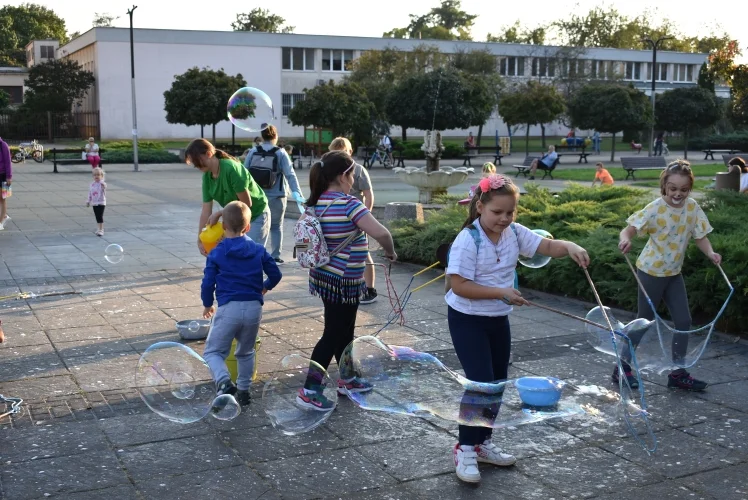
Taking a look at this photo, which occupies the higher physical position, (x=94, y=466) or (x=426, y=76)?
(x=426, y=76)

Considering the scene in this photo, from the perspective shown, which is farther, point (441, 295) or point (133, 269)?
point (133, 269)

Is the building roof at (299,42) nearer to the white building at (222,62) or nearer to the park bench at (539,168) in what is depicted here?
the white building at (222,62)

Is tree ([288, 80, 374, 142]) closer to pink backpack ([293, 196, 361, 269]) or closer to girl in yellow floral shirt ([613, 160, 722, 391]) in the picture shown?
girl in yellow floral shirt ([613, 160, 722, 391])

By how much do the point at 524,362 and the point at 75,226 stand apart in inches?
437

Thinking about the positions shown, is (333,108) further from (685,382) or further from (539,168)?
(685,382)

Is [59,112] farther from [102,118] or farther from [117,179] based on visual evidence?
[117,179]

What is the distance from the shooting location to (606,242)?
8.60 metres

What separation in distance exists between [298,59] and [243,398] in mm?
57706

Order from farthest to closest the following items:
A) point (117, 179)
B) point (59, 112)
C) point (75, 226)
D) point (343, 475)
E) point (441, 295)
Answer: point (59, 112), point (117, 179), point (75, 226), point (441, 295), point (343, 475)

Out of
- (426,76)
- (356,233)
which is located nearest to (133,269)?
(356,233)

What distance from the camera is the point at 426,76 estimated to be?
37469 millimetres

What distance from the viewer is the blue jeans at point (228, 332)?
5055 mm

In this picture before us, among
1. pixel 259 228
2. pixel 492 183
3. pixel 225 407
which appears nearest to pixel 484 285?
pixel 492 183

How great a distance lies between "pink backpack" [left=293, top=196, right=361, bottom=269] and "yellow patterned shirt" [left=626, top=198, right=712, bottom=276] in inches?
82.8
